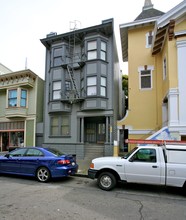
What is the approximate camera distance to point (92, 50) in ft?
48.3

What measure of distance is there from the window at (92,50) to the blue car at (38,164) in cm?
901

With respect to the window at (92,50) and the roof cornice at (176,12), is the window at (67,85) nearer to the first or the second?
the window at (92,50)

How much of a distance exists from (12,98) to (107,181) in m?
13.6

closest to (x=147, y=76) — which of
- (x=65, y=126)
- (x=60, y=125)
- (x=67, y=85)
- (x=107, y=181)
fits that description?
(x=67, y=85)

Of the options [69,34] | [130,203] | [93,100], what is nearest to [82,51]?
[69,34]

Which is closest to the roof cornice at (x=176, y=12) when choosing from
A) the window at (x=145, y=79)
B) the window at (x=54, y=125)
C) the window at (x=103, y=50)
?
the window at (x=145, y=79)

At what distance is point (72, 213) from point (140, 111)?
33.7 feet

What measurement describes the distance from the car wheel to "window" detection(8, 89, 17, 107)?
10.6 m

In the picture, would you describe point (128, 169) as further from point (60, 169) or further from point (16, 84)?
point (16, 84)

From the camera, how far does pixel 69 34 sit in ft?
50.5

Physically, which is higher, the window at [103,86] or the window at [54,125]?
the window at [103,86]

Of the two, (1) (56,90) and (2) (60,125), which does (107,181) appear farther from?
(1) (56,90)

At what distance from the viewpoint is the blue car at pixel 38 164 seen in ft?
24.9

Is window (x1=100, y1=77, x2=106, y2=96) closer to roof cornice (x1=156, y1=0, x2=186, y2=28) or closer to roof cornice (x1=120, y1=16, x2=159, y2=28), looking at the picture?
roof cornice (x1=120, y1=16, x2=159, y2=28)
